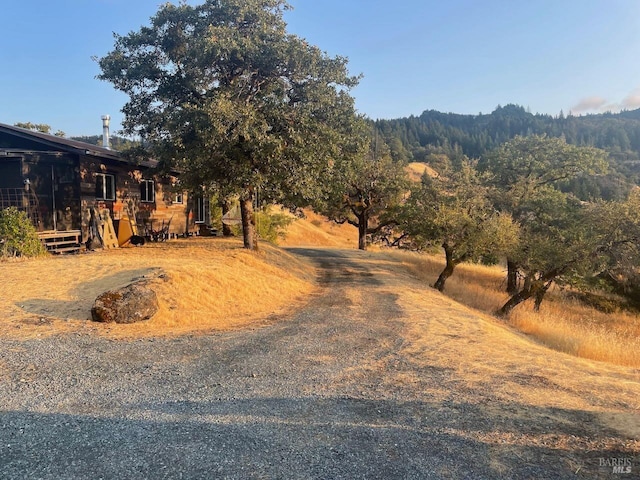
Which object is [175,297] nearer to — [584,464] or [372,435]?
[372,435]

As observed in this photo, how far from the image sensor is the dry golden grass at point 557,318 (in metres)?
10.5

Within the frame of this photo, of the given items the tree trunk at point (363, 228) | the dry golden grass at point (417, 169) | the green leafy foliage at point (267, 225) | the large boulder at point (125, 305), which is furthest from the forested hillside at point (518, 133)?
the large boulder at point (125, 305)

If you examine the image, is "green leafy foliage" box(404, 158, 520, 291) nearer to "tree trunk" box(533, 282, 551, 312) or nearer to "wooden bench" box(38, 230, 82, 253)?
"tree trunk" box(533, 282, 551, 312)

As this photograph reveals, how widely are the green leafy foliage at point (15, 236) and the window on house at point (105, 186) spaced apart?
4.33 metres

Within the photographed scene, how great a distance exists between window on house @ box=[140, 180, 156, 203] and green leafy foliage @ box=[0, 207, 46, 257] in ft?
24.3

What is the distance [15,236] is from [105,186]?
550 centimetres

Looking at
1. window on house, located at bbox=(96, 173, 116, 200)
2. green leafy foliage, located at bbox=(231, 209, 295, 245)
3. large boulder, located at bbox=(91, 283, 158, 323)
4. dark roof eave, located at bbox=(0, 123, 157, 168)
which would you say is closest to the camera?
large boulder, located at bbox=(91, 283, 158, 323)

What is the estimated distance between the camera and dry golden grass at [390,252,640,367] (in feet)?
34.5

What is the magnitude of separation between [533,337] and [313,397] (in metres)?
10.3

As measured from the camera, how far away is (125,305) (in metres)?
9.28

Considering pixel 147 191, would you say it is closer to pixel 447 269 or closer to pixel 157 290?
pixel 157 290

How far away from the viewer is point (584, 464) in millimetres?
3828

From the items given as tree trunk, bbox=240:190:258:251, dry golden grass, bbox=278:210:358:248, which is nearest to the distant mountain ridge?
dry golden grass, bbox=278:210:358:248

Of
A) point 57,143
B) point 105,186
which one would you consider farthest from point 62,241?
point 57,143
